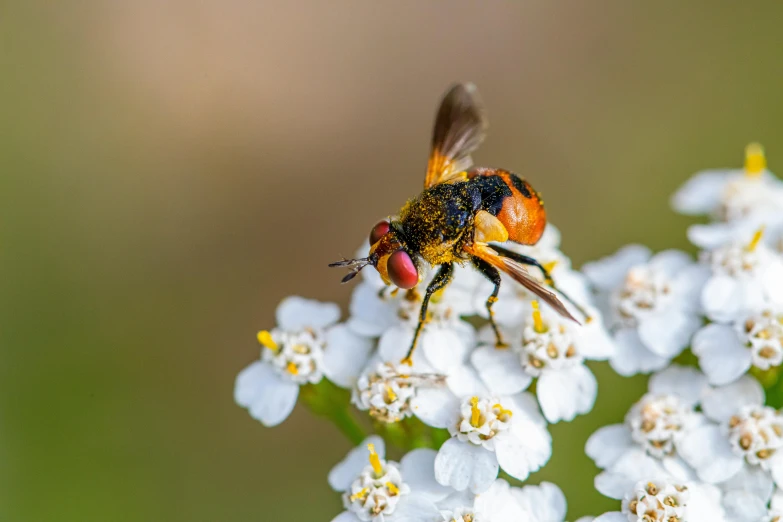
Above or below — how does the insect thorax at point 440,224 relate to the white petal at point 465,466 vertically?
above

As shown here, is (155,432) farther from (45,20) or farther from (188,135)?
(45,20)

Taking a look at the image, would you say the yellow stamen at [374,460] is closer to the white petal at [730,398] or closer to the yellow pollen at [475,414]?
the yellow pollen at [475,414]

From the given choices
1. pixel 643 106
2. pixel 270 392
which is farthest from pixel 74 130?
pixel 643 106

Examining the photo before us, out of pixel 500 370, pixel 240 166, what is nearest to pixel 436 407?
pixel 500 370

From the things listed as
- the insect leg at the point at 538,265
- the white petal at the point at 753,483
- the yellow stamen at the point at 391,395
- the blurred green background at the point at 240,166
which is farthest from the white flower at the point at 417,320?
the blurred green background at the point at 240,166

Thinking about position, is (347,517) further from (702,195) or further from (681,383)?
(702,195)

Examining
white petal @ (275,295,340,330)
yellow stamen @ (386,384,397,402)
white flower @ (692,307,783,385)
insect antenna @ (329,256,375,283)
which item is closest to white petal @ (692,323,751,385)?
white flower @ (692,307,783,385)

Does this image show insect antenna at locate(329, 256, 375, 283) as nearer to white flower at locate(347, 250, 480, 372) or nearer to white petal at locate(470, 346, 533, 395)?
white flower at locate(347, 250, 480, 372)
